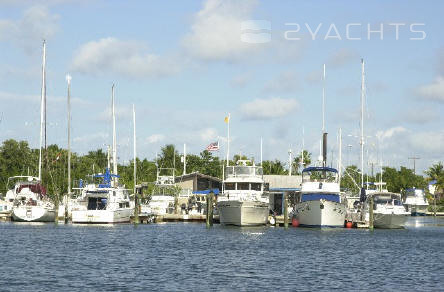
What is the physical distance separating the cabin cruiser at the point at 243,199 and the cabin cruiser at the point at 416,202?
8168 centimetres

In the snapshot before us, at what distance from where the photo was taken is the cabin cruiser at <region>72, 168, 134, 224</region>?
78.1 meters

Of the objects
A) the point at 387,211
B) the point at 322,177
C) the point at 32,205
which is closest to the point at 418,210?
the point at 387,211

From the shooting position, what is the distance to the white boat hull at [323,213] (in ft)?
247

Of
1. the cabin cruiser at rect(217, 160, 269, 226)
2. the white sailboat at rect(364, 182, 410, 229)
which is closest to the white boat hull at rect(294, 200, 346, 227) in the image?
the cabin cruiser at rect(217, 160, 269, 226)

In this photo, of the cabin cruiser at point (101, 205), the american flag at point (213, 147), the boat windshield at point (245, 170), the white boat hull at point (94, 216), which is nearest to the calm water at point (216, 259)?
the white boat hull at point (94, 216)

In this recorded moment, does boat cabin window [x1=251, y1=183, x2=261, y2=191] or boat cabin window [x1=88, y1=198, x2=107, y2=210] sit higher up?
boat cabin window [x1=251, y1=183, x2=261, y2=191]

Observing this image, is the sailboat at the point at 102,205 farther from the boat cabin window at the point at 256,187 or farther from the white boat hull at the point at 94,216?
the boat cabin window at the point at 256,187

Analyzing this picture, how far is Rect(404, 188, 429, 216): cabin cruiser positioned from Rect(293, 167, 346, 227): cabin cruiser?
79795 mm

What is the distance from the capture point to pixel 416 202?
155125mm

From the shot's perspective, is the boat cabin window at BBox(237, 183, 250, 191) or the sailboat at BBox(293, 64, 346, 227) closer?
the sailboat at BBox(293, 64, 346, 227)

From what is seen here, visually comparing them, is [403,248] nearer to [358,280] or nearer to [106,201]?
[358,280]

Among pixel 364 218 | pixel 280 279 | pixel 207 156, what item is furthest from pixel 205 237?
pixel 207 156

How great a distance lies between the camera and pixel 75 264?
46438mm

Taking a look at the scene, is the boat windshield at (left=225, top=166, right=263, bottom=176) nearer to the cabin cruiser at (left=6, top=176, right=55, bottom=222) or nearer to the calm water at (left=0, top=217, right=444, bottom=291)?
the calm water at (left=0, top=217, right=444, bottom=291)
